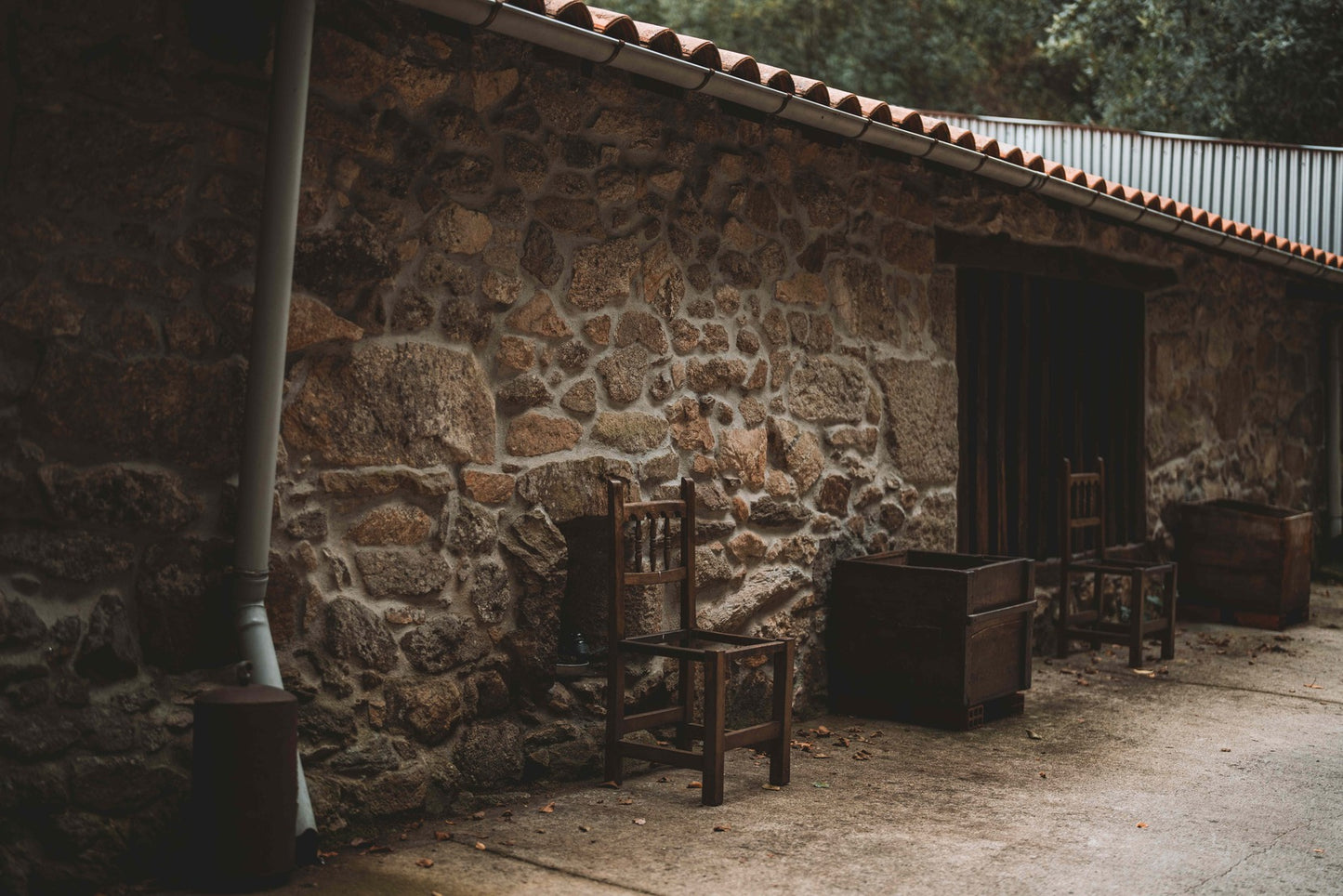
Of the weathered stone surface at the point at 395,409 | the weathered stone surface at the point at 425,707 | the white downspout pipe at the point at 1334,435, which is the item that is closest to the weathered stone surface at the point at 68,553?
the weathered stone surface at the point at 395,409

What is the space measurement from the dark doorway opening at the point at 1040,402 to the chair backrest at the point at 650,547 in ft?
6.95

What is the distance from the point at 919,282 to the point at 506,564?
2.66 meters

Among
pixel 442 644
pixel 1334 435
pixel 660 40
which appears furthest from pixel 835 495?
pixel 1334 435

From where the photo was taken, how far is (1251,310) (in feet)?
29.4

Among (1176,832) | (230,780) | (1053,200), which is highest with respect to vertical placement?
(1053,200)

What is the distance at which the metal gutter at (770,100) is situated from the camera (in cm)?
349

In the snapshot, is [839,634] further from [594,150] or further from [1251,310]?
[1251,310]

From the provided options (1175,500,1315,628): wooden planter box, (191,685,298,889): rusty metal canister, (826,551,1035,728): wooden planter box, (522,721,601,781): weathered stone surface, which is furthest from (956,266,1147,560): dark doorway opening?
(191,685,298,889): rusty metal canister

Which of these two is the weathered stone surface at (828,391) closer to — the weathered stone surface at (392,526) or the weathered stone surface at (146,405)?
the weathered stone surface at (392,526)

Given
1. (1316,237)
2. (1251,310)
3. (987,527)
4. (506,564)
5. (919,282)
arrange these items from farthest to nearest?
(1316,237), (1251,310), (987,527), (919,282), (506,564)

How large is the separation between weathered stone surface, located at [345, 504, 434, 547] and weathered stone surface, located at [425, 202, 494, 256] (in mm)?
790

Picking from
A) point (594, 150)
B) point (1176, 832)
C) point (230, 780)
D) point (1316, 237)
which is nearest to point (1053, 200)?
point (594, 150)

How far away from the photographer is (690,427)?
4.73 meters

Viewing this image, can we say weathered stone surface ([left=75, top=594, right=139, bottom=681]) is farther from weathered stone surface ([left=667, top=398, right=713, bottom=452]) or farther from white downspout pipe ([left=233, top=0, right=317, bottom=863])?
weathered stone surface ([left=667, top=398, right=713, bottom=452])
